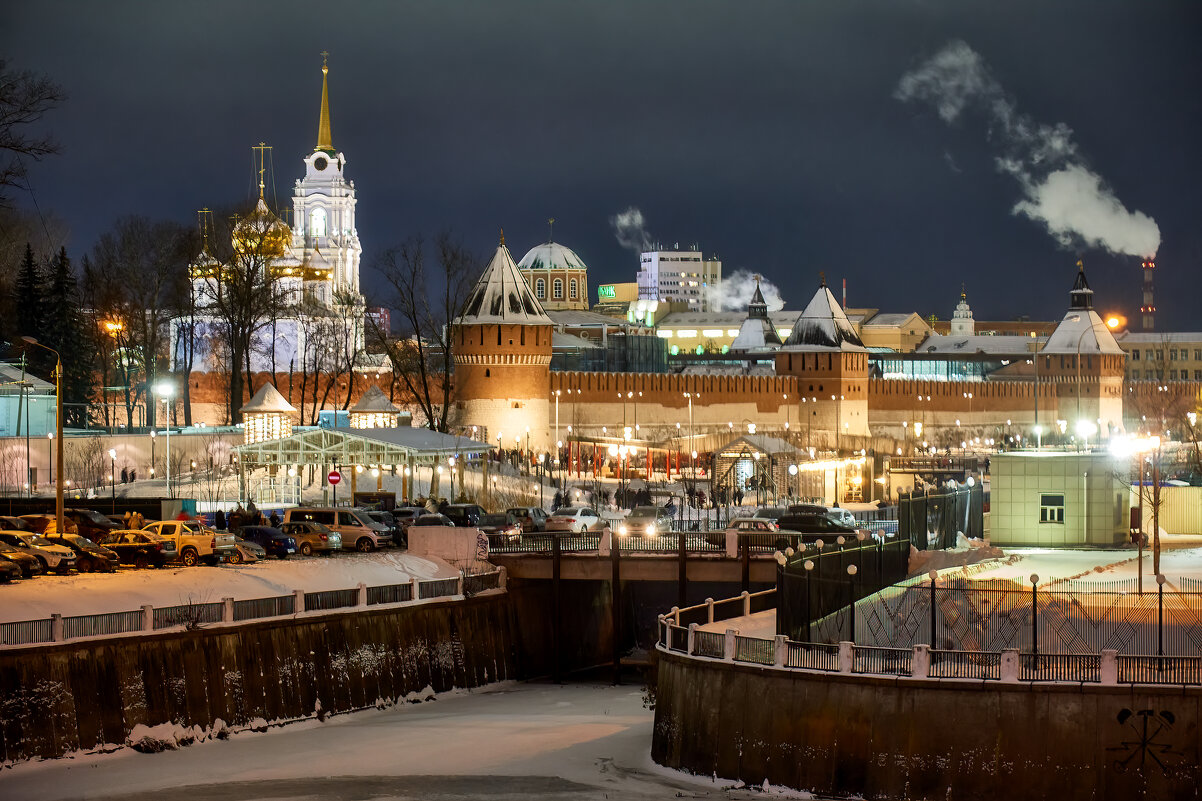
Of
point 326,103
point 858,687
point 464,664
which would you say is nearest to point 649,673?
point 464,664

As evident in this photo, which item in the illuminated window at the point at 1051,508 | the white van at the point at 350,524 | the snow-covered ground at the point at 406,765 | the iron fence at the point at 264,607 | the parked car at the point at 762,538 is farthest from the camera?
the white van at the point at 350,524

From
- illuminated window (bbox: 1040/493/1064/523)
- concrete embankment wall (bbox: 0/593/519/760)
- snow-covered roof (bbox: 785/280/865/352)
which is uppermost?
snow-covered roof (bbox: 785/280/865/352)

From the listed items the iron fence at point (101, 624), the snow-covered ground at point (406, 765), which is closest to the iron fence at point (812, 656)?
the snow-covered ground at point (406, 765)

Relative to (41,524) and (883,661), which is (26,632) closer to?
(41,524)

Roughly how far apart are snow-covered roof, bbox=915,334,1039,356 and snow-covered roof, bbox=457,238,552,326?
69165 mm

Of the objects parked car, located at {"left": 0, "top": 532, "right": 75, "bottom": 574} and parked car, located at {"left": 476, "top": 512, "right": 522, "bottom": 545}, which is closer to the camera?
parked car, located at {"left": 0, "top": 532, "right": 75, "bottom": 574}

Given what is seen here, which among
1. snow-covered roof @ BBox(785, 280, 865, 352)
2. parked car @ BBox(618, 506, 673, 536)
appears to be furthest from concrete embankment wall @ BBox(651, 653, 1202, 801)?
snow-covered roof @ BBox(785, 280, 865, 352)

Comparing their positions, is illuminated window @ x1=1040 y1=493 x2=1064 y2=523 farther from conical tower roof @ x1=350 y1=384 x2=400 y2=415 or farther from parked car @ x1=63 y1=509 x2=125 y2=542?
conical tower roof @ x1=350 y1=384 x2=400 y2=415

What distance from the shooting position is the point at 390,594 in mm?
30141

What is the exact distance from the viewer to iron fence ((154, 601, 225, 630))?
25375 mm

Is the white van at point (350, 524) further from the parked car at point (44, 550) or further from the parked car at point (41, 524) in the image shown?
the parked car at point (44, 550)

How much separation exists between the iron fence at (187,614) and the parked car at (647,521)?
37.2 ft

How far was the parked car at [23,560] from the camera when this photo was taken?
90.3 ft

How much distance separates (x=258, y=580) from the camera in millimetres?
29172
